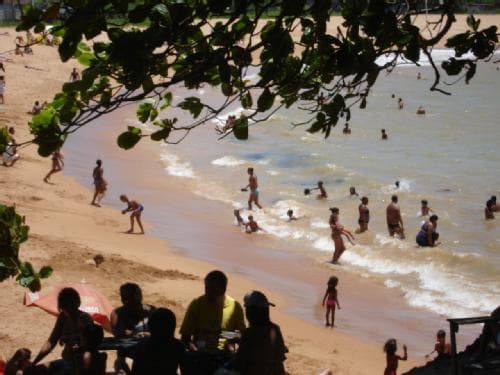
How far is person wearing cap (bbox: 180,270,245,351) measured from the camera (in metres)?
A: 6.43

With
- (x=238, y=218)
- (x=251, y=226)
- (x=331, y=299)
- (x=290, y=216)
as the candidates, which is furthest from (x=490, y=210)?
(x=331, y=299)

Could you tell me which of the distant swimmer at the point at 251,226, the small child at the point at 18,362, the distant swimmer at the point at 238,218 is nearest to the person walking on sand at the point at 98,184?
the distant swimmer at the point at 238,218

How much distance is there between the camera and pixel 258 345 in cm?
570

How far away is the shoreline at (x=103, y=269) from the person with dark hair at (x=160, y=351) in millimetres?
3800

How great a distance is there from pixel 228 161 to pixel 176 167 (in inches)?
84.7

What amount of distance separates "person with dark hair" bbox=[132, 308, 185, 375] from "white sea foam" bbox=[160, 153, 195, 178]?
68.6 ft

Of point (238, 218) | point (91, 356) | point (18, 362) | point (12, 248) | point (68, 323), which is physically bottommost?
point (18, 362)

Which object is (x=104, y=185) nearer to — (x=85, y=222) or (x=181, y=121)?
→ (x=85, y=222)

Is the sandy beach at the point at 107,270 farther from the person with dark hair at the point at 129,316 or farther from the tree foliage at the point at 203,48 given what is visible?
the tree foliage at the point at 203,48

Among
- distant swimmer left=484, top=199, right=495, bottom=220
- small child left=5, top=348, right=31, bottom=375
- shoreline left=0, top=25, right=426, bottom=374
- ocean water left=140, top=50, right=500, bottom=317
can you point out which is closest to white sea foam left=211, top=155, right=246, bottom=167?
ocean water left=140, top=50, right=500, bottom=317

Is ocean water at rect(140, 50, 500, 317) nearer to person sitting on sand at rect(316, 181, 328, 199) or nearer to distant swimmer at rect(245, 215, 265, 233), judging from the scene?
person sitting on sand at rect(316, 181, 328, 199)

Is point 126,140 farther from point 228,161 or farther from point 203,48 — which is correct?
point 228,161

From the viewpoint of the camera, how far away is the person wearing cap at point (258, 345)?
18.7 ft

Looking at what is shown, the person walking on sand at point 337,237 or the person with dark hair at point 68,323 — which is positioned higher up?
the person walking on sand at point 337,237
